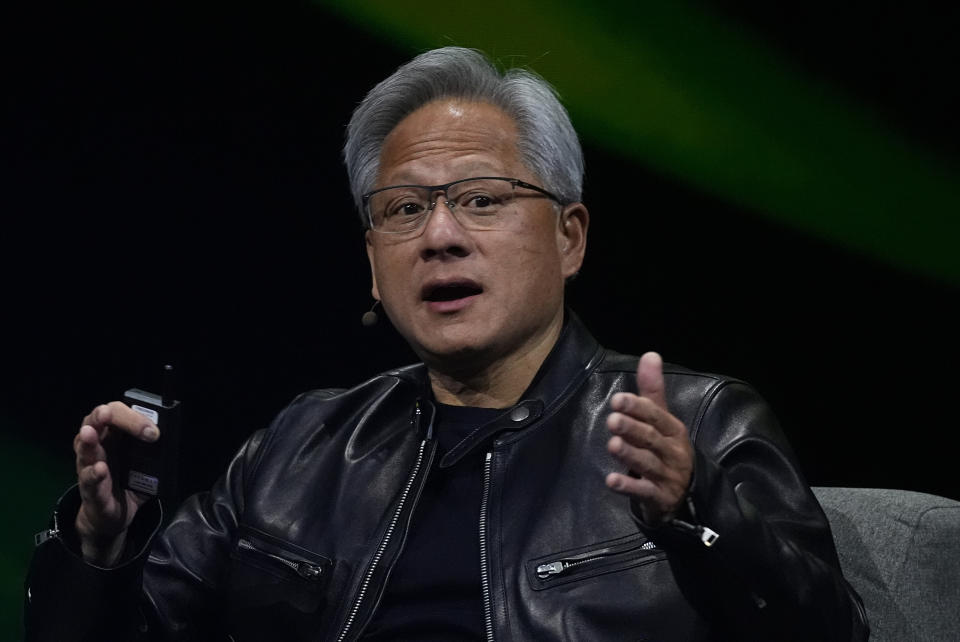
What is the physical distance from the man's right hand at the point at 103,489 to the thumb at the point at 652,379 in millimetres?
699

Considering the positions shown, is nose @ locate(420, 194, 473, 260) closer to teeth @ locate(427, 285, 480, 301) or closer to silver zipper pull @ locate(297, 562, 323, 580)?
teeth @ locate(427, 285, 480, 301)

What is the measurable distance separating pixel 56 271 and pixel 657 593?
1429 mm

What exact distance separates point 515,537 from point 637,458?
16.8 inches

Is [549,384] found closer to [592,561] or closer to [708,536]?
[592,561]

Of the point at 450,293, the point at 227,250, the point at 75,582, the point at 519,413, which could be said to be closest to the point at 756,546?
the point at 519,413

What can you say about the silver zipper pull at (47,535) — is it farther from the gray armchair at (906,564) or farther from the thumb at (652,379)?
the gray armchair at (906,564)

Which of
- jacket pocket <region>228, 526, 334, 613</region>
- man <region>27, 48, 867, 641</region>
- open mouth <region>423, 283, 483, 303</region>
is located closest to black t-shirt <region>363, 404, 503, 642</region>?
man <region>27, 48, 867, 641</region>

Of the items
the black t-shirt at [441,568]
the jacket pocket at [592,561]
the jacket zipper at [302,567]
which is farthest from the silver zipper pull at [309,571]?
the jacket pocket at [592,561]

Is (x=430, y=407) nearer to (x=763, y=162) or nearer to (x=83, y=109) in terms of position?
(x=763, y=162)

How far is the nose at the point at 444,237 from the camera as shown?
177 cm

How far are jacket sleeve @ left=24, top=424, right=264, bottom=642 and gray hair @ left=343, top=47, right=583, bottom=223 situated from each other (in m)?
0.69

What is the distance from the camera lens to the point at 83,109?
7.43 ft

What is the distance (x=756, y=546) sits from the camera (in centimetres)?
131

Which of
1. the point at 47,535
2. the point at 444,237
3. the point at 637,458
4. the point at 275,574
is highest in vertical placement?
the point at 444,237
